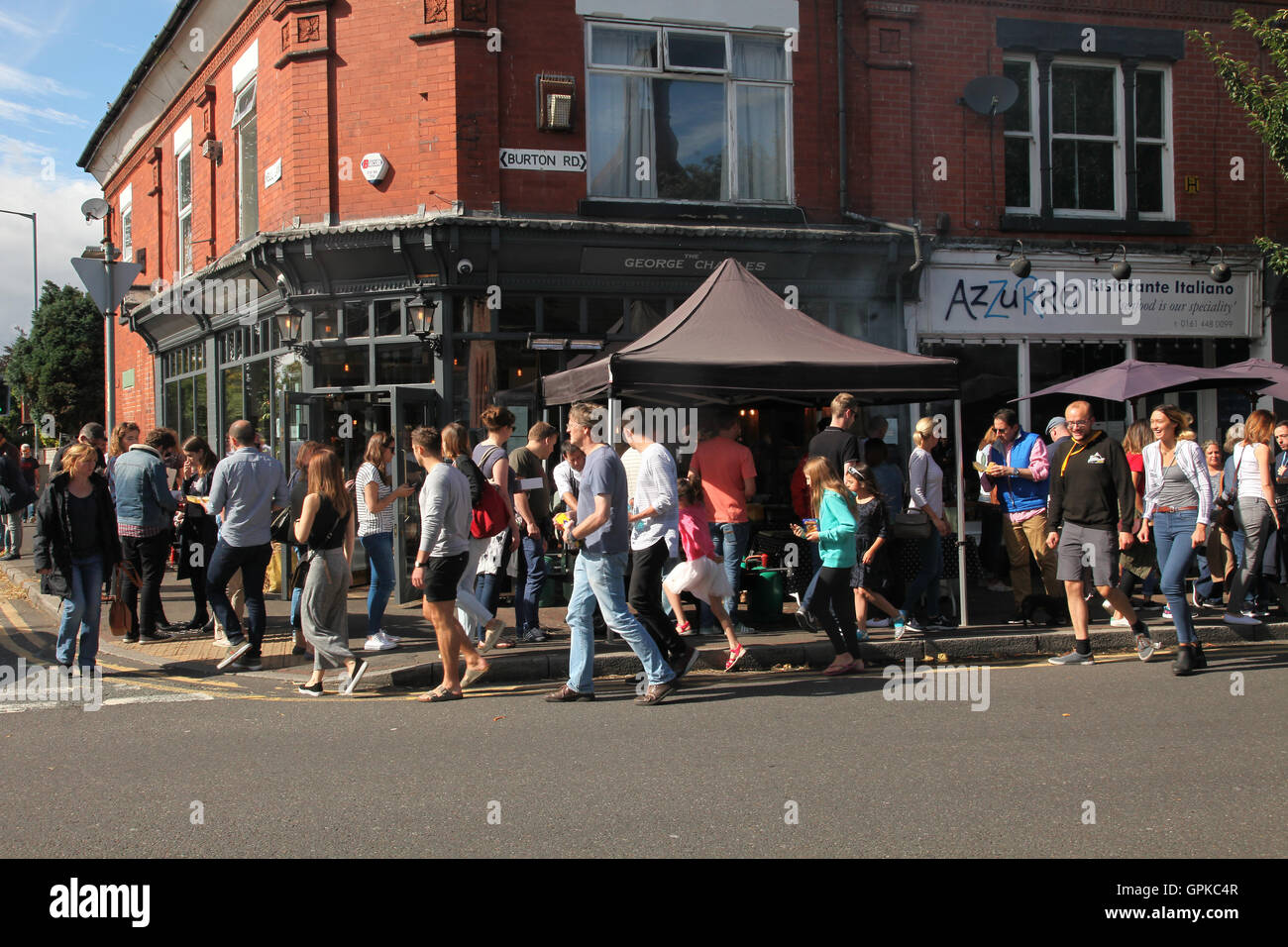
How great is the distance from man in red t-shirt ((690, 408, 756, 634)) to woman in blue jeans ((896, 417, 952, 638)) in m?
1.44

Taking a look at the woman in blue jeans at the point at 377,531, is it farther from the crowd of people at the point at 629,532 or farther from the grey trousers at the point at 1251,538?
the grey trousers at the point at 1251,538

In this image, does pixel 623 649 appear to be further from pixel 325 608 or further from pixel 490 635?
pixel 325 608

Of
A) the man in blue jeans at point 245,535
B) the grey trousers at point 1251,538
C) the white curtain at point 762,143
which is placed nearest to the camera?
the man in blue jeans at point 245,535

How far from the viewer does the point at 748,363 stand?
28.2ft

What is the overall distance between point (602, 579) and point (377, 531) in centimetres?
264

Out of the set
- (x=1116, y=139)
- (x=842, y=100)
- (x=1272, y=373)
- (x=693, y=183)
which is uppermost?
(x=842, y=100)

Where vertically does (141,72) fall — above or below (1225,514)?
above

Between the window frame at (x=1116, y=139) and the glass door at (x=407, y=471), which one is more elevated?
the window frame at (x=1116, y=139)

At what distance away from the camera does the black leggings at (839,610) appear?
766 centimetres

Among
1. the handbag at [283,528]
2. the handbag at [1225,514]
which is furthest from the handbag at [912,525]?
the handbag at [283,528]

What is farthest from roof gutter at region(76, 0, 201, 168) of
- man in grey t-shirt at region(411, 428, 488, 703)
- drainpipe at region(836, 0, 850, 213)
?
man in grey t-shirt at region(411, 428, 488, 703)

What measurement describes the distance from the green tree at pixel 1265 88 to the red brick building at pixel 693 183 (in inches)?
21.1

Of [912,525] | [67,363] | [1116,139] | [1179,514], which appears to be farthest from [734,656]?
[67,363]
